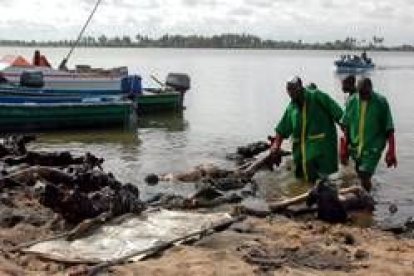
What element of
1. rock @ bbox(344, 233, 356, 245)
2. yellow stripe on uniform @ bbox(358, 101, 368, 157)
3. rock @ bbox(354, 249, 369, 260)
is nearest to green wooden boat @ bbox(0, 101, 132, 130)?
yellow stripe on uniform @ bbox(358, 101, 368, 157)

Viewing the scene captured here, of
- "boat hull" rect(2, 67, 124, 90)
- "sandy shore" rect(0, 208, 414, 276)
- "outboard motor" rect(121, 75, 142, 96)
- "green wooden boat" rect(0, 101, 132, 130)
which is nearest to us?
"sandy shore" rect(0, 208, 414, 276)

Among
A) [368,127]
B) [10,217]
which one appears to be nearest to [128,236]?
[10,217]

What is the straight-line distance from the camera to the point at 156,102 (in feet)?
89.9

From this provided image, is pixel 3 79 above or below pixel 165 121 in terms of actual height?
above

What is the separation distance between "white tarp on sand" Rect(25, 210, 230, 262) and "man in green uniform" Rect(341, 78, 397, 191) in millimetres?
2375

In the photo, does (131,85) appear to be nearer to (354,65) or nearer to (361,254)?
(361,254)

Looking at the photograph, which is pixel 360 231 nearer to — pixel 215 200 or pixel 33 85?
pixel 215 200

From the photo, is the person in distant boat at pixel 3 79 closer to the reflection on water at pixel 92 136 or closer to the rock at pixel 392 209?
the reflection on water at pixel 92 136

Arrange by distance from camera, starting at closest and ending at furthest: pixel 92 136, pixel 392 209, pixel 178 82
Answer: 1. pixel 392 209
2. pixel 92 136
3. pixel 178 82

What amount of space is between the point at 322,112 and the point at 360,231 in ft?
7.73

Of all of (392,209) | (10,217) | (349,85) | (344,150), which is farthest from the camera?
(349,85)

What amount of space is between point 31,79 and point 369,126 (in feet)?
48.1

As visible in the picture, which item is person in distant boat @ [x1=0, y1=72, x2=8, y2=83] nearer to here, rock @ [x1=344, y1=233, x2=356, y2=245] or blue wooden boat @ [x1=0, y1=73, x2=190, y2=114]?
blue wooden boat @ [x1=0, y1=73, x2=190, y2=114]

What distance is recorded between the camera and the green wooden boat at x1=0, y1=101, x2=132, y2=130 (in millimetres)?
20453
